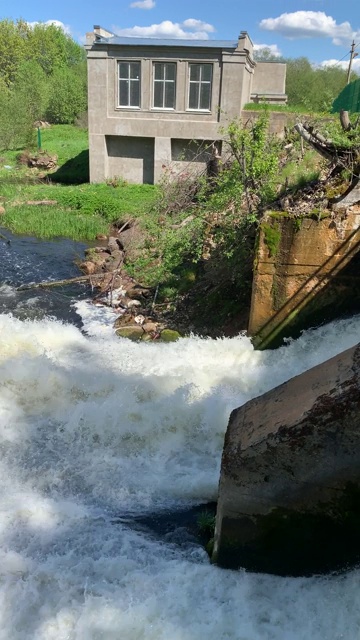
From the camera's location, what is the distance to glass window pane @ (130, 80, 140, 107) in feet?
70.3

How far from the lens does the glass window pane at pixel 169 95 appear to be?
69.8ft

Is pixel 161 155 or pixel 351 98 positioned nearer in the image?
pixel 161 155

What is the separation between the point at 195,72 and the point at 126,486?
1952cm

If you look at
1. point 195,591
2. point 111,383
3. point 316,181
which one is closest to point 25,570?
point 195,591

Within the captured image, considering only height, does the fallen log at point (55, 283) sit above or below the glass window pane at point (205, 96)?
below

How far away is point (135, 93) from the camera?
21562mm

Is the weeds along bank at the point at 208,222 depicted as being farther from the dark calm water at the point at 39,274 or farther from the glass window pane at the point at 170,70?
the glass window pane at the point at 170,70

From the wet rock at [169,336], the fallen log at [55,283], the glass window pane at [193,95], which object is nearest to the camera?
the wet rock at [169,336]

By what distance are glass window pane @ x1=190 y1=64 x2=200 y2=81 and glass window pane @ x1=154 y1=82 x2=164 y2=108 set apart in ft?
4.33

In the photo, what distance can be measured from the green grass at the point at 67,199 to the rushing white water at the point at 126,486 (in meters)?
8.27

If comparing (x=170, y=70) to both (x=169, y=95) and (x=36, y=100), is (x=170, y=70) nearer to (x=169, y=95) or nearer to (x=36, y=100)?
(x=169, y=95)

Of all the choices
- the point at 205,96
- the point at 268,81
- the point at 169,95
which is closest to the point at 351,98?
the point at 268,81

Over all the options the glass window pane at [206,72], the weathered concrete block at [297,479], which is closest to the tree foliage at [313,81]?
the glass window pane at [206,72]

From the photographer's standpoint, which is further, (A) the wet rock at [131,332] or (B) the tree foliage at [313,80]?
(B) the tree foliage at [313,80]
